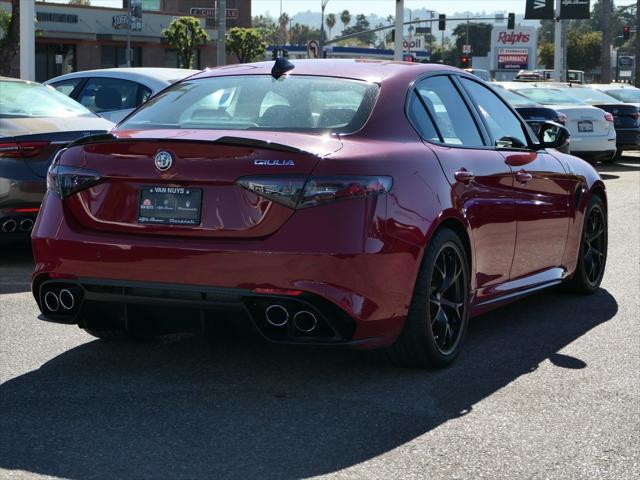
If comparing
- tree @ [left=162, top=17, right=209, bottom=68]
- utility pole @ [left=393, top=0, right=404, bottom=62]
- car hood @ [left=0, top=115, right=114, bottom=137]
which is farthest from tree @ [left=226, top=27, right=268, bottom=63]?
car hood @ [left=0, top=115, right=114, bottom=137]

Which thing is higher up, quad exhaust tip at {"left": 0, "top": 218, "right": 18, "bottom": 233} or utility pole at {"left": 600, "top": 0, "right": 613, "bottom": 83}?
utility pole at {"left": 600, "top": 0, "right": 613, "bottom": 83}

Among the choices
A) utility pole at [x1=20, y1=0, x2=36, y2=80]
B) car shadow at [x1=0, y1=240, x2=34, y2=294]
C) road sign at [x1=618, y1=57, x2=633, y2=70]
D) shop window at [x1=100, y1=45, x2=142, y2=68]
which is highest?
road sign at [x1=618, y1=57, x2=633, y2=70]

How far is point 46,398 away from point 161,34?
67979 mm

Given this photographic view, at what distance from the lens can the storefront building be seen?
208 ft

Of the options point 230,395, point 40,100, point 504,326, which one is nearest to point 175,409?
point 230,395

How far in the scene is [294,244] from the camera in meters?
4.86

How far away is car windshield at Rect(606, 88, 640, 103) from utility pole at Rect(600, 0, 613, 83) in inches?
828

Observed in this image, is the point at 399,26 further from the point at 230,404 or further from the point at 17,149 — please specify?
the point at 230,404

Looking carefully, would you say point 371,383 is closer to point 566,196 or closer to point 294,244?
point 294,244

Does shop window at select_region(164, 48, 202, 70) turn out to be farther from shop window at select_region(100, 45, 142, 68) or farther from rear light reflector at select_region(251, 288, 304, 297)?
rear light reflector at select_region(251, 288, 304, 297)

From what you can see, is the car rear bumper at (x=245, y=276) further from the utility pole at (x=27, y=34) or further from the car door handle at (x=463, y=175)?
the utility pole at (x=27, y=34)

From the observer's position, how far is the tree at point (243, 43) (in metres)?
79.1

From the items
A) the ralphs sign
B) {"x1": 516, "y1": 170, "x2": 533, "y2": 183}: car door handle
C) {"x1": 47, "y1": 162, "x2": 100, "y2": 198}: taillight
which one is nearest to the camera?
{"x1": 47, "y1": 162, "x2": 100, "y2": 198}: taillight

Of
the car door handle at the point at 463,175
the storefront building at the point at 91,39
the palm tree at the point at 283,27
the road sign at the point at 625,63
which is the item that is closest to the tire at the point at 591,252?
the car door handle at the point at 463,175
